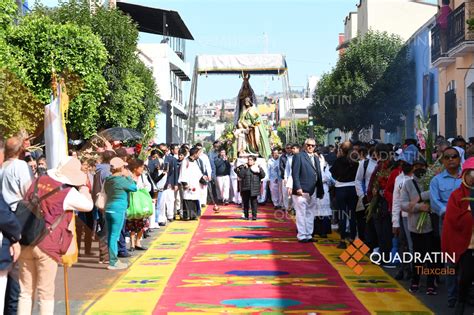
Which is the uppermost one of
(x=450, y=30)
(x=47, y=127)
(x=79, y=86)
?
(x=450, y=30)

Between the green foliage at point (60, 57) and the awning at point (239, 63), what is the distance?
16.7 feet

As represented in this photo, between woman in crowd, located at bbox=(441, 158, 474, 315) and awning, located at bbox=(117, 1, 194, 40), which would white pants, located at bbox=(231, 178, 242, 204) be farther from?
awning, located at bbox=(117, 1, 194, 40)

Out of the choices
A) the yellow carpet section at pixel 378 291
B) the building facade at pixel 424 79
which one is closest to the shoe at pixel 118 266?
the yellow carpet section at pixel 378 291

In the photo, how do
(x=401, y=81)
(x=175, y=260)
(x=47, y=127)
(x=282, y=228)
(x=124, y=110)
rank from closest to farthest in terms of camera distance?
(x=47, y=127)
(x=175, y=260)
(x=282, y=228)
(x=124, y=110)
(x=401, y=81)

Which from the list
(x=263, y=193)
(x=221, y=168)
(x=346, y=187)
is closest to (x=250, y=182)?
(x=221, y=168)

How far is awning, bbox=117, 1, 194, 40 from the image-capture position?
204 ft

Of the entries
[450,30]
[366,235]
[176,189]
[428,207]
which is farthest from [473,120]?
[428,207]

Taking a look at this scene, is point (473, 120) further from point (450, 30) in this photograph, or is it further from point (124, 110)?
point (124, 110)

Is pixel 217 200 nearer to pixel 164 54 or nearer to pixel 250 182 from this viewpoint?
pixel 250 182

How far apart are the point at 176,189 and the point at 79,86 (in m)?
6.16

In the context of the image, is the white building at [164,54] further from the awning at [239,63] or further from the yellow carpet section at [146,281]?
the yellow carpet section at [146,281]

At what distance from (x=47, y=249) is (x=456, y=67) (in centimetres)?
2580

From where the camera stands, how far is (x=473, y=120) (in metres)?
31.2

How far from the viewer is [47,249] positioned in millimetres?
9047
